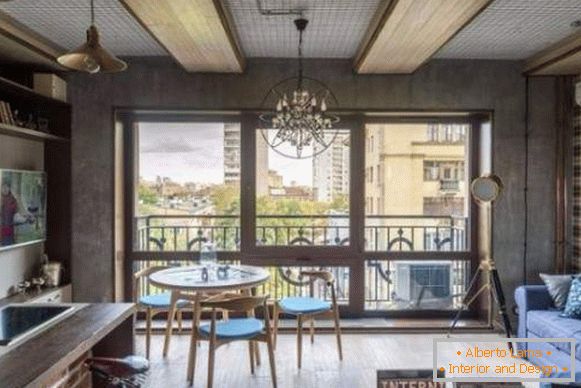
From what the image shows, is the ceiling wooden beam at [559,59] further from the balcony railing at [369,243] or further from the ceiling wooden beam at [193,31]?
the ceiling wooden beam at [193,31]

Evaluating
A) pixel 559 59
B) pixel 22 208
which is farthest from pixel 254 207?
pixel 559 59

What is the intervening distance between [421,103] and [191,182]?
2.45m

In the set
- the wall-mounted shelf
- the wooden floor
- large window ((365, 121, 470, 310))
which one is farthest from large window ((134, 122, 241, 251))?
large window ((365, 121, 470, 310))

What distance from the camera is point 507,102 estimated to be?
4.23 metres

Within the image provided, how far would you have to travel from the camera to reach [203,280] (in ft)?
11.0

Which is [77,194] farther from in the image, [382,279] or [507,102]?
[507,102]

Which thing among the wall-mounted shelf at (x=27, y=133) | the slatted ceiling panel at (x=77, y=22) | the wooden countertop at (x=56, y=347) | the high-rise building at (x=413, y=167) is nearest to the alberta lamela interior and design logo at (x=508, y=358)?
the high-rise building at (x=413, y=167)

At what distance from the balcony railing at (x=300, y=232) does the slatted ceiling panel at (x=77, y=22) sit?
173 centimetres

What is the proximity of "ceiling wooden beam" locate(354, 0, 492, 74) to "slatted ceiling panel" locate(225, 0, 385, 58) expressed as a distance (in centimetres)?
12

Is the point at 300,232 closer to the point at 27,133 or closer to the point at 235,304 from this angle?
the point at 235,304

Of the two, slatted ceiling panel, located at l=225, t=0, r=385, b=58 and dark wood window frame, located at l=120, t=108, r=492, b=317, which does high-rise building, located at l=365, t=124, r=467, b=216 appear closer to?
dark wood window frame, located at l=120, t=108, r=492, b=317

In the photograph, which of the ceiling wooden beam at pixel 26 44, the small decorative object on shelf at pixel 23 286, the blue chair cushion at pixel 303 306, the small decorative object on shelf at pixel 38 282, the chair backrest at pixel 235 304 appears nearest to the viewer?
the chair backrest at pixel 235 304

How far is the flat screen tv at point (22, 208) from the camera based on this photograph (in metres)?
3.51

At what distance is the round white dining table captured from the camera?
3.20 meters
